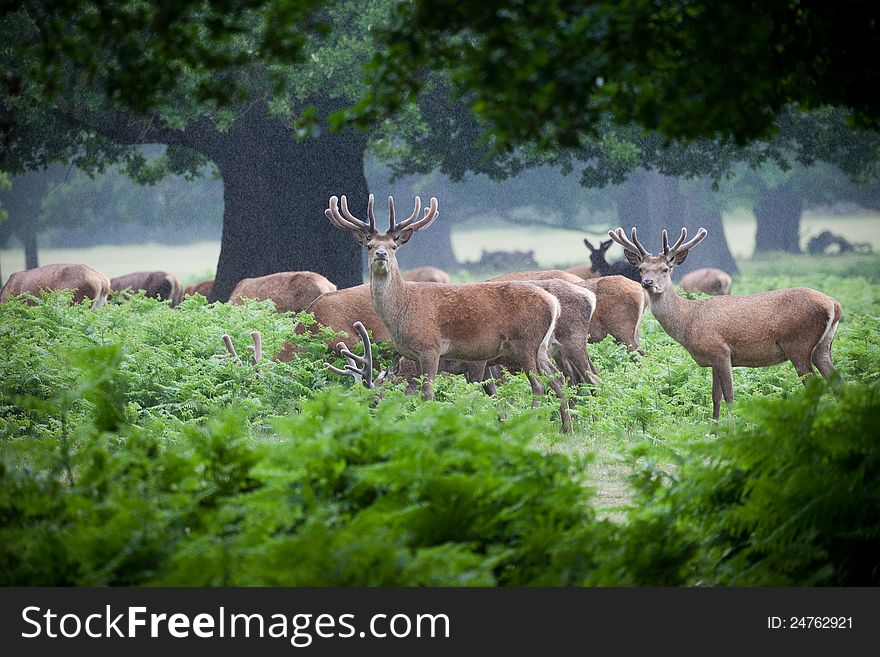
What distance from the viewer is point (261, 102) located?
19.9 m

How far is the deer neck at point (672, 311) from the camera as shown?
39.7 feet

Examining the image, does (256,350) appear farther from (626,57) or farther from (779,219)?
(779,219)

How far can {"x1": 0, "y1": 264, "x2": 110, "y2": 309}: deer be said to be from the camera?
20.6 meters

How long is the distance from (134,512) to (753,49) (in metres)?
2.66

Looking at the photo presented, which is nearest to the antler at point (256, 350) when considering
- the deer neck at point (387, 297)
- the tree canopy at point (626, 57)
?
→ the deer neck at point (387, 297)

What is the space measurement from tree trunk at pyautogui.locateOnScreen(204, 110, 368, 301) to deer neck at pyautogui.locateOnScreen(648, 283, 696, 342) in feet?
30.8

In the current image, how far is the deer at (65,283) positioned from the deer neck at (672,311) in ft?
36.2

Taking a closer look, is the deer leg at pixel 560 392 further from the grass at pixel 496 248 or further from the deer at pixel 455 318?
the grass at pixel 496 248

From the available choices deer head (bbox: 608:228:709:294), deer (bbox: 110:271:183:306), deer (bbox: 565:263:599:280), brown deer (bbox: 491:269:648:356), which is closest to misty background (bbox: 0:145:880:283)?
deer (bbox: 110:271:183:306)

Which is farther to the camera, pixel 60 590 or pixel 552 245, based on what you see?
pixel 552 245

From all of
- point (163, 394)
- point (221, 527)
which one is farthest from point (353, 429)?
point (163, 394)

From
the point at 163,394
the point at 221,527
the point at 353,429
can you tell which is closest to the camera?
the point at 221,527

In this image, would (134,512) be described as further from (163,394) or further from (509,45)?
(163,394)

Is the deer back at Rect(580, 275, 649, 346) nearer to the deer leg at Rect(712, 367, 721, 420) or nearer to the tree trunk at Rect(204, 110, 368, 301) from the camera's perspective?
the deer leg at Rect(712, 367, 721, 420)
